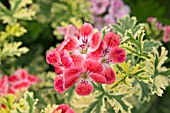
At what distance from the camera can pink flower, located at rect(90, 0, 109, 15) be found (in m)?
1.71

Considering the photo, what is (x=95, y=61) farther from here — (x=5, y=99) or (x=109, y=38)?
(x=5, y=99)

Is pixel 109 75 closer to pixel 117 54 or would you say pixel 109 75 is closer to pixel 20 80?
pixel 117 54

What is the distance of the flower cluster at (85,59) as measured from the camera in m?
1.02

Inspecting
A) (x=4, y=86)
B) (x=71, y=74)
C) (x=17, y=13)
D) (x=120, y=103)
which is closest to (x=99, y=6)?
(x=17, y=13)

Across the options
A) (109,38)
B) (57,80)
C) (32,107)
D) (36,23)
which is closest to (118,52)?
(109,38)

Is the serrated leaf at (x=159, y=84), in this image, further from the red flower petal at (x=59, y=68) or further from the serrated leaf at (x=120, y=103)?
the red flower petal at (x=59, y=68)

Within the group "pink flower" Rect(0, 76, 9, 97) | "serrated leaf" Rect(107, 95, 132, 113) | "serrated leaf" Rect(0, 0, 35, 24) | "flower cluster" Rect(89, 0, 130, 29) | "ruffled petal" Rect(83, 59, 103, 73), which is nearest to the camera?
"ruffled petal" Rect(83, 59, 103, 73)

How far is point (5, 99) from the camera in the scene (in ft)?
4.08

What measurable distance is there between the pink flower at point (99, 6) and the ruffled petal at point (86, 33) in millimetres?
628

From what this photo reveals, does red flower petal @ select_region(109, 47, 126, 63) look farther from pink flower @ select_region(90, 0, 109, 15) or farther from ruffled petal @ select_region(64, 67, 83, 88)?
pink flower @ select_region(90, 0, 109, 15)

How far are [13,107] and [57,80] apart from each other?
0.73ft

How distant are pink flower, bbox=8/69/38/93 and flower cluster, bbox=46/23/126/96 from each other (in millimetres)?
433

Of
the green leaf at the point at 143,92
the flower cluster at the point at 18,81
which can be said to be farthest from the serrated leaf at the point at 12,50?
the green leaf at the point at 143,92

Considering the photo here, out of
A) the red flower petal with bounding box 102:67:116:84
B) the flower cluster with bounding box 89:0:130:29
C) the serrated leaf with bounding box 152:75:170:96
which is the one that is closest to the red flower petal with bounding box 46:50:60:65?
the red flower petal with bounding box 102:67:116:84
